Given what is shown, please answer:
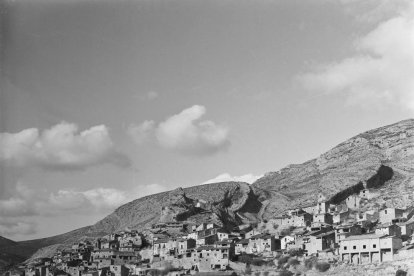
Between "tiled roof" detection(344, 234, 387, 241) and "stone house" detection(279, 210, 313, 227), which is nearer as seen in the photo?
"tiled roof" detection(344, 234, 387, 241)

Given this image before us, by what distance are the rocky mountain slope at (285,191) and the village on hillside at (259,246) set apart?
18.2ft

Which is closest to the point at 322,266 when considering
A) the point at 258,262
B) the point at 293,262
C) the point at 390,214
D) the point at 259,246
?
the point at 293,262

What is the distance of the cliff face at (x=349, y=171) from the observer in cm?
9438

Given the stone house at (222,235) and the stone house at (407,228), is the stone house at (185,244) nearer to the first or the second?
the stone house at (222,235)

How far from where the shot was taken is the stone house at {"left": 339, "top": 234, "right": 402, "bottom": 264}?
196ft

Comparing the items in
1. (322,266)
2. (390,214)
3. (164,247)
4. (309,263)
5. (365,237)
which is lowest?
(322,266)

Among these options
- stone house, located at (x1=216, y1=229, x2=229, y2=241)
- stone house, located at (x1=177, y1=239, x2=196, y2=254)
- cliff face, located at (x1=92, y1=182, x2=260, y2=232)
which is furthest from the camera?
cliff face, located at (x1=92, y1=182, x2=260, y2=232)

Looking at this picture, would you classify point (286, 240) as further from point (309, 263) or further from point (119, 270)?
point (119, 270)

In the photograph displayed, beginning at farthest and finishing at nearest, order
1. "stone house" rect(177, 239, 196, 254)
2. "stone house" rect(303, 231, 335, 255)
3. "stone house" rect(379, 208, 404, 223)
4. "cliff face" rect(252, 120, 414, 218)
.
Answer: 1. "cliff face" rect(252, 120, 414, 218)
2. "stone house" rect(177, 239, 196, 254)
3. "stone house" rect(379, 208, 404, 223)
4. "stone house" rect(303, 231, 335, 255)

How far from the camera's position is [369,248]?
199ft

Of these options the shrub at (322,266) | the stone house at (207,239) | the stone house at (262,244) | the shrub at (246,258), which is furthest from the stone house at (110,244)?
the shrub at (322,266)

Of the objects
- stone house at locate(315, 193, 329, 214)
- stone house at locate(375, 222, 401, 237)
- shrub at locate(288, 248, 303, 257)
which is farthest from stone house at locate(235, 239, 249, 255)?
stone house at locate(315, 193, 329, 214)

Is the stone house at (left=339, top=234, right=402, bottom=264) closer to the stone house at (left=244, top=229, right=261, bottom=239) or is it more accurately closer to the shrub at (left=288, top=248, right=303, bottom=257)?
the shrub at (left=288, top=248, right=303, bottom=257)

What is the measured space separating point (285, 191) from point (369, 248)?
53.0 m
